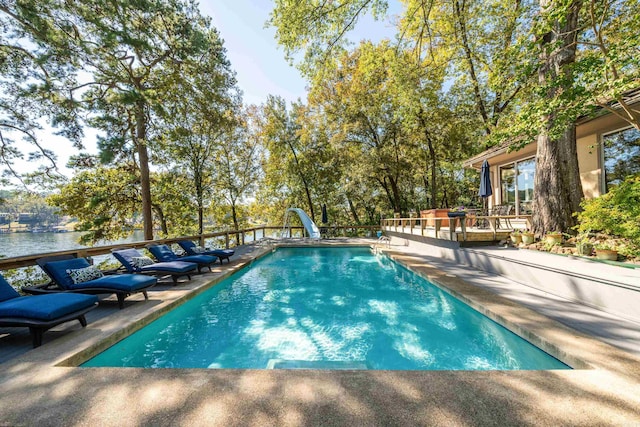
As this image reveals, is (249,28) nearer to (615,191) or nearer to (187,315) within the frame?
(187,315)

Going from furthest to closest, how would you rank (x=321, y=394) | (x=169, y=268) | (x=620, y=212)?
(x=169, y=268)
(x=620, y=212)
(x=321, y=394)

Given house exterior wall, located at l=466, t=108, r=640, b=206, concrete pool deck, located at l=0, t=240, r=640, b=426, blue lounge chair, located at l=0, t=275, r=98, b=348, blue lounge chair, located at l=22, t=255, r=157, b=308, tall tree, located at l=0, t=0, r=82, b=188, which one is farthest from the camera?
tall tree, located at l=0, t=0, r=82, b=188

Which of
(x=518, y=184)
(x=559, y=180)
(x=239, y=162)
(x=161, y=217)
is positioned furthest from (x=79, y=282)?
(x=239, y=162)

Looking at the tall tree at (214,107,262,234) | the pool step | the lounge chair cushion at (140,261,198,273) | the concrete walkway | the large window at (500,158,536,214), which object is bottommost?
the pool step

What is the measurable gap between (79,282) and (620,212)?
9266 millimetres

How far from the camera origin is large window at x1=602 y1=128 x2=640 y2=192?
635cm

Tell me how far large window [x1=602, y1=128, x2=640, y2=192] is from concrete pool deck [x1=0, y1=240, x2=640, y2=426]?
6374 millimetres

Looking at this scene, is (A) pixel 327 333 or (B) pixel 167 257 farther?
(B) pixel 167 257

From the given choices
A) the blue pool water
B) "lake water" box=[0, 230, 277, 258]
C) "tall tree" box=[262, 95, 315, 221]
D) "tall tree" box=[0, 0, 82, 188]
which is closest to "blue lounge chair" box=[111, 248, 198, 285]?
the blue pool water

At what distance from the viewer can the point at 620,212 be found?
184 inches

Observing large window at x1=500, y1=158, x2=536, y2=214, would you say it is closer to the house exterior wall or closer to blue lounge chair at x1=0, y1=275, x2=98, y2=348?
the house exterior wall

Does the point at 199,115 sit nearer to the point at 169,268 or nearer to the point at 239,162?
the point at 239,162

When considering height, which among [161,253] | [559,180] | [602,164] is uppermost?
[602,164]

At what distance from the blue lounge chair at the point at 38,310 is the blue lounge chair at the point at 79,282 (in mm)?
689
